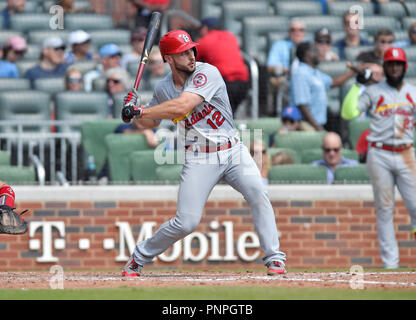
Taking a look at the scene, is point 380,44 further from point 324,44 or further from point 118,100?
point 118,100

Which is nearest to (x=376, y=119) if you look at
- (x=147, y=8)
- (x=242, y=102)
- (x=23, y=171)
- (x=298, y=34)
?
(x=242, y=102)

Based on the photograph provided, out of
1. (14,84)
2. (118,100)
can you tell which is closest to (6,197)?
(118,100)

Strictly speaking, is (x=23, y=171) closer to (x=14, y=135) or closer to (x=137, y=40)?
(x=14, y=135)

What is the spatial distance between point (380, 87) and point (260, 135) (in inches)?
57.7

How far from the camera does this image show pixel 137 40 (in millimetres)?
12617

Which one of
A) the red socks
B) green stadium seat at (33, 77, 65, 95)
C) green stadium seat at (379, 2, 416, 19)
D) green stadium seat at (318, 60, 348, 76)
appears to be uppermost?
green stadium seat at (379, 2, 416, 19)

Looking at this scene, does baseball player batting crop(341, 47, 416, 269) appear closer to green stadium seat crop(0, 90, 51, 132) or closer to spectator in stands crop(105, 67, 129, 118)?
spectator in stands crop(105, 67, 129, 118)

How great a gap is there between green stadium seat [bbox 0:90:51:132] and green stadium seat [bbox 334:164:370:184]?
3.28 m

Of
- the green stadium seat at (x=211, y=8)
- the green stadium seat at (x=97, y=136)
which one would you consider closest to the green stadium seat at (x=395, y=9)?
the green stadium seat at (x=211, y=8)

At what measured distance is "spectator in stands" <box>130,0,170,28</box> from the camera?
1363cm

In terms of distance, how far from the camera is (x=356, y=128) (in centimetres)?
1077

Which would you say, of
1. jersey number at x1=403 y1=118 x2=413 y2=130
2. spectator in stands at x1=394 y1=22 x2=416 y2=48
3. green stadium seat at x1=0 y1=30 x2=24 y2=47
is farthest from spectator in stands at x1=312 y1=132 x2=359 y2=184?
green stadium seat at x1=0 y1=30 x2=24 y2=47

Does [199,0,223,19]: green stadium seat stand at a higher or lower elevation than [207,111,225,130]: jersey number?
higher

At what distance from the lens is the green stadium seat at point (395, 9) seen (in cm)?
1378
